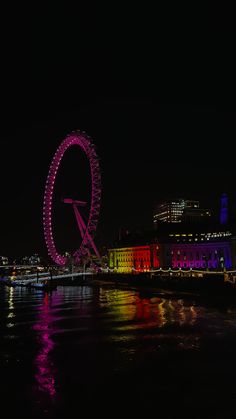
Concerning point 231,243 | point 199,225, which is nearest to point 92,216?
point 231,243

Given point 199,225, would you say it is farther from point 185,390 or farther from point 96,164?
point 185,390

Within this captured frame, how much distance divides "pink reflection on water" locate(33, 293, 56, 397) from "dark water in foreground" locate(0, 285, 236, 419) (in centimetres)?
3

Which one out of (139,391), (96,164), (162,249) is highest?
(96,164)

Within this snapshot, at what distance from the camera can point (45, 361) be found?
2092 centimetres

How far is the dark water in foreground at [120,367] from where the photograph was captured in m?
14.4

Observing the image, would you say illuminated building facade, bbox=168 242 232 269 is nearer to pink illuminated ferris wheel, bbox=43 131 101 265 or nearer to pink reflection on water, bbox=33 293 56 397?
pink illuminated ferris wheel, bbox=43 131 101 265

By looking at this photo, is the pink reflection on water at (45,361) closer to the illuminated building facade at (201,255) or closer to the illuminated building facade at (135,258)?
the illuminated building facade at (201,255)

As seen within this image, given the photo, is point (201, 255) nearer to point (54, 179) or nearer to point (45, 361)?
point (54, 179)

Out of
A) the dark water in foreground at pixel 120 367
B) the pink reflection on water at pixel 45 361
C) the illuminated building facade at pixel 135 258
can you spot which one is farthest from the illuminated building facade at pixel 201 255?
the pink reflection on water at pixel 45 361

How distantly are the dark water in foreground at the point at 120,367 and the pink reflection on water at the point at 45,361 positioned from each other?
0.11 feet

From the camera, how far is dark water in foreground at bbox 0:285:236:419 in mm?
14414

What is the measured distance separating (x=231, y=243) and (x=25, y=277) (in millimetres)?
45104

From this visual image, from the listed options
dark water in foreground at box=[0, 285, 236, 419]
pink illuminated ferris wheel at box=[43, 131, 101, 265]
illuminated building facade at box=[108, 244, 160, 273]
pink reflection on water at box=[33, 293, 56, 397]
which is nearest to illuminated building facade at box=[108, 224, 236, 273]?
illuminated building facade at box=[108, 244, 160, 273]

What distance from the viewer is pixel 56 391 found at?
15.9 m
